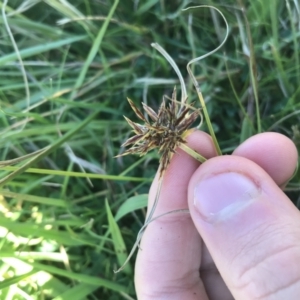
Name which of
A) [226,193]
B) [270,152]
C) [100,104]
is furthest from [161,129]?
[100,104]

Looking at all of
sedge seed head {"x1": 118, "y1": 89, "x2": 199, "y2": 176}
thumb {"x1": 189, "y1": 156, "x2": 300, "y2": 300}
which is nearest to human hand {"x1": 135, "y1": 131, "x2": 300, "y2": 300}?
thumb {"x1": 189, "y1": 156, "x2": 300, "y2": 300}

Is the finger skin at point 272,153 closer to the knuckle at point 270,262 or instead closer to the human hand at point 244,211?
the human hand at point 244,211

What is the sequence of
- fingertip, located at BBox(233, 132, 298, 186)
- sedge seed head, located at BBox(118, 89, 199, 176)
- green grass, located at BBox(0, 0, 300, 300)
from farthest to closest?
green grass, located at BBox(0, 0, 300, 300) < fingertip, located at BBox(233, 132, 298, 186) < sedge seed head, located at BBox(118, 89, 199, 176)

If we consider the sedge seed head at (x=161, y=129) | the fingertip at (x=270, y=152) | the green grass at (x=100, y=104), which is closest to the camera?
the sedge seed head at (x=161, y=129)

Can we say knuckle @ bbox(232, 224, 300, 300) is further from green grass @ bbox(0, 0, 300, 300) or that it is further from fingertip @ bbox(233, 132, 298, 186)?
green grass @ bbox(0, 0, 300, 300)

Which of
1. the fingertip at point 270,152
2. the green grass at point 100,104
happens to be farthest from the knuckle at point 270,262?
the green grass at point 100,104

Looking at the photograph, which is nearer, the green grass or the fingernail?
the fingernail

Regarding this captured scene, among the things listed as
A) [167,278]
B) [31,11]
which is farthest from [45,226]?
[31,11]

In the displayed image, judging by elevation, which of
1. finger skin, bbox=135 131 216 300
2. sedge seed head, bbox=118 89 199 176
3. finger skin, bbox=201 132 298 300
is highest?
sedge seed head, bbox=118 89 199 176
